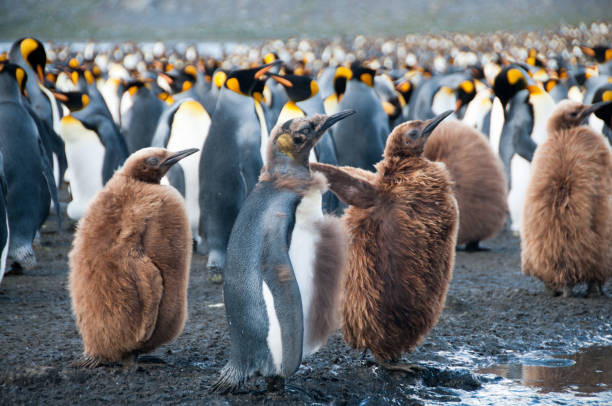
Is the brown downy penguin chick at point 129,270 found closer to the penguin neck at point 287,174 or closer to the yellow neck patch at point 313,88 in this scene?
the penguin neck at point 287,174

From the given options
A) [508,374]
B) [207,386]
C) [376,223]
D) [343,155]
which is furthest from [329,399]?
[343,155]

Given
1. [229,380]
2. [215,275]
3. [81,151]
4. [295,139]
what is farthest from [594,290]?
[81,151]

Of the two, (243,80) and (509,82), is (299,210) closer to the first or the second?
(243,80)

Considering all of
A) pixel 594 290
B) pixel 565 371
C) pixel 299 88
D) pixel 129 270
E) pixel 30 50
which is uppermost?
pixel 30 50

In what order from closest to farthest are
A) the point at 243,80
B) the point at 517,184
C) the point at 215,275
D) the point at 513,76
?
the point at 215,275 → the point at 243,80 → the point at 517,184 → the point at 513,76

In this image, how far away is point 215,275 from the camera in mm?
5105

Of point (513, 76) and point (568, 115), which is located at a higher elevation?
point (513, 76)

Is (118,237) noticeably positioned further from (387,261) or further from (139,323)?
(387,261)

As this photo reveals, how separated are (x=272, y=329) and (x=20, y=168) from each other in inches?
146

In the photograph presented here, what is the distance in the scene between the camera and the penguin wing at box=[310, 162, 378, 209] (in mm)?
2951

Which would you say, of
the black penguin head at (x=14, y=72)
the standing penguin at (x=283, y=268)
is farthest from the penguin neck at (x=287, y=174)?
the black penguin head at (x=14, y=72)

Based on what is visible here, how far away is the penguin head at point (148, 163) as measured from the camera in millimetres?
3148

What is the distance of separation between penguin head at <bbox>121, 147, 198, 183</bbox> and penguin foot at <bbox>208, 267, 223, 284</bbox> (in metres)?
1.98

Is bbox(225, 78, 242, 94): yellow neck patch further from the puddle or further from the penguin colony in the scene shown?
the puddle
